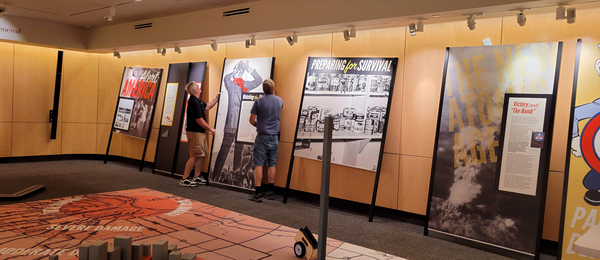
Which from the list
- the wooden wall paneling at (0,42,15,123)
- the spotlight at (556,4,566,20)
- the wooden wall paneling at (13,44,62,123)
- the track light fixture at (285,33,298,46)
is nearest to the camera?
the spotlight at (556,4,566,20)

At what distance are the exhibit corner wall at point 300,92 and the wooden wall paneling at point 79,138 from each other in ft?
0.07

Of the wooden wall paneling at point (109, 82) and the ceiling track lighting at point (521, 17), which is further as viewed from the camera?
the wooden wall paneling at point (109, 82)

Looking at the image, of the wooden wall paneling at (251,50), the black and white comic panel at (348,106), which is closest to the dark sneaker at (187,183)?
the black and white comic panel at (348,106)

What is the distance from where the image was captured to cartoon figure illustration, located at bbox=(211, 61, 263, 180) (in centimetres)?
672

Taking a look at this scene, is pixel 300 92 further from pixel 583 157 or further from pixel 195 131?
pixel 583 157

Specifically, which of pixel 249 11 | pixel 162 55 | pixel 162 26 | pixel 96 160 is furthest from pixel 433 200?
pixel 96 160

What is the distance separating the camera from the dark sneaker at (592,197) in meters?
3.66

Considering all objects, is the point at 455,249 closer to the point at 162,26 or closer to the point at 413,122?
the point at 413,122

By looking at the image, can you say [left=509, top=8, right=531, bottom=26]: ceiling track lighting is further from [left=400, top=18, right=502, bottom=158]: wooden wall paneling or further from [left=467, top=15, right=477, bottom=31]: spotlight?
[left=400, top=18, right=502, bottom=158]: wooden wall paneling

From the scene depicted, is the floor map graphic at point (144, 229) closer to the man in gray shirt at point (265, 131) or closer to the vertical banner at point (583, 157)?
the man in gray shirt at point (265, 131)

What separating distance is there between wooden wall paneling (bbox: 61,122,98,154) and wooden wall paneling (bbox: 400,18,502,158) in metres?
7.84

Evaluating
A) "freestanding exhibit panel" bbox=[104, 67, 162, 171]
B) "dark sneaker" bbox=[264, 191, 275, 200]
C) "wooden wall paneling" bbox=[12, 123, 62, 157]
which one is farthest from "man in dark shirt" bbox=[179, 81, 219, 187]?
"wooden wall paneling" bbox=[12, 123, 62, 157]

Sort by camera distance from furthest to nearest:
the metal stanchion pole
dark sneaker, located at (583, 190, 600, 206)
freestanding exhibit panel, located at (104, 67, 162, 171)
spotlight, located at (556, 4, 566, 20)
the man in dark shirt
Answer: freestanding exhibit panel, located at (104, 67, 162, 171) < the man in dark shirt < spotlight, located at (556, 4, 566, 20) < dark sneaker, located at (583, 190, 600, 206) < the metal stanchion pole

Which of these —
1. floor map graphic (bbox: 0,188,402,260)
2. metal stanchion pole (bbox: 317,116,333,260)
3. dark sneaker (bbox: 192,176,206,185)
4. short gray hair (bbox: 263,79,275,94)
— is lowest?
floor map graphic (bbox: 0,188,402,260)
